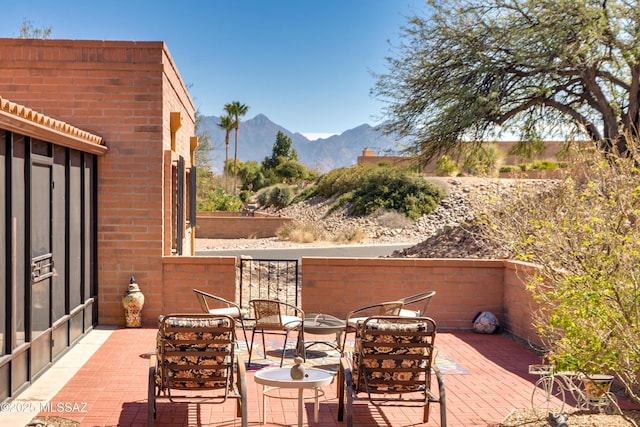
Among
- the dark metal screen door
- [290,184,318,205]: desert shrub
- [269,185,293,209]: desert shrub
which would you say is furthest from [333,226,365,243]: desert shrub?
the dark metal screen door

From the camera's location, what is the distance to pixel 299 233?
92.5ft

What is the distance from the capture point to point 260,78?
564ft

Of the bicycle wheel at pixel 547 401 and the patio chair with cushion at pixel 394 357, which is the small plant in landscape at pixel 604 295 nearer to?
the bicycle wheel at pixel 547 401

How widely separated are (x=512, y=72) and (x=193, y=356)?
1437 cm

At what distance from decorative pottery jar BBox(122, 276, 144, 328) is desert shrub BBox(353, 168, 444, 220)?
23801mm

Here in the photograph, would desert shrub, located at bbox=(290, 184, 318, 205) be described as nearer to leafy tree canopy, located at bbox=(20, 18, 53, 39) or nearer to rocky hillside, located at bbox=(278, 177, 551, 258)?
rocky hillside, located at bbox=(278, 177, 551, 258)

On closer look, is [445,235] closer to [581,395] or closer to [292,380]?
[581,395]

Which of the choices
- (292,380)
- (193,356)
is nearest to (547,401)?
(292,380)

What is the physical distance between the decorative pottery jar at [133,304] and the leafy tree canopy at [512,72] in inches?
402

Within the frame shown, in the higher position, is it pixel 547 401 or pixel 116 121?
pixel 116 121

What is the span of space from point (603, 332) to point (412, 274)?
534cm

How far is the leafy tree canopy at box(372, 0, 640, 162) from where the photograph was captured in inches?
654

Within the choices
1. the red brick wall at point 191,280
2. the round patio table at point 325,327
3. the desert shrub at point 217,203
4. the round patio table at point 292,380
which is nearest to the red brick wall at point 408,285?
the red brick wall at point 191,280

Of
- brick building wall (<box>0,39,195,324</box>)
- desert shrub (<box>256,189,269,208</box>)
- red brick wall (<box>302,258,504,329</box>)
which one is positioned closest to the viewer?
brick building wall (<box>0,39,195,324</box>)
